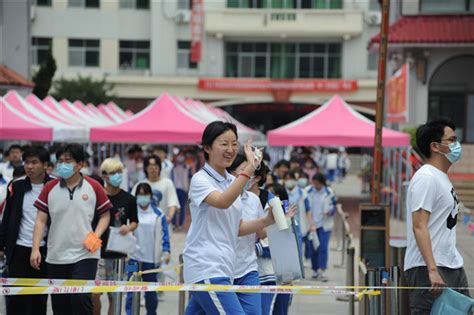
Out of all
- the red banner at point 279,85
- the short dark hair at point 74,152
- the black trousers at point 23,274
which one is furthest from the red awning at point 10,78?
the red banner at point 279,85

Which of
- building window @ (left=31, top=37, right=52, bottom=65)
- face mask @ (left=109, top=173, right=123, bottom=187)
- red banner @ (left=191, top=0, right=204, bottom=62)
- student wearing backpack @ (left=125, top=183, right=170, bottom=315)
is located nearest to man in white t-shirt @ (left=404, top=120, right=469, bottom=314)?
face mask @ (left=109, top=173, right=123, bottom=187)

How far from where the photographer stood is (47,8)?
49.4 meters

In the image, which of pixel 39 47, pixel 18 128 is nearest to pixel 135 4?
pixel 39 47

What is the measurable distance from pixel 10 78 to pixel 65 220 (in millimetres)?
18964

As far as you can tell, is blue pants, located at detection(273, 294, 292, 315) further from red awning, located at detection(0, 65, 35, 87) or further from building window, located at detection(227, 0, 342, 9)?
→ building window, located at detection(227, 0, 342, 9)

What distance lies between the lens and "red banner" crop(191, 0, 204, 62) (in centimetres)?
4669

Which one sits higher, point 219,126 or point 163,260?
point 219,126

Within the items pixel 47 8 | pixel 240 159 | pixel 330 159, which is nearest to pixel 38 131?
pixel 240 159

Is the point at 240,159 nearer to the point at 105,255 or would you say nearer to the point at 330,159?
the point at 105,255

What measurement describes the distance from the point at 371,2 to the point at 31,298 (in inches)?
1714

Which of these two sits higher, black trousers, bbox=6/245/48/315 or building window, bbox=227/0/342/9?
building window, bbox=227/0/342/9

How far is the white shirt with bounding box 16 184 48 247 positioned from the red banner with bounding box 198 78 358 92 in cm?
4061

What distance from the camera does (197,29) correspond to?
154 ft

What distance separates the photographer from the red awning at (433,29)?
78.1 ft
